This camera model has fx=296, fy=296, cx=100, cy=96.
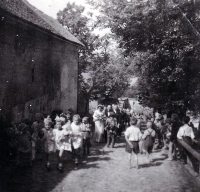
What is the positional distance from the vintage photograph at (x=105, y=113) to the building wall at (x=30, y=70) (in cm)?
5

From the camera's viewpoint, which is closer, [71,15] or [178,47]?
[178,47]

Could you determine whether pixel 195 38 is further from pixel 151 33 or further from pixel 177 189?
pixel 177 189

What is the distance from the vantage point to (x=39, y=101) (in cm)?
1755

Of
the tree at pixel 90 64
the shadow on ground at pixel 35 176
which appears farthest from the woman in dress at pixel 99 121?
the tree at pixel 90 64

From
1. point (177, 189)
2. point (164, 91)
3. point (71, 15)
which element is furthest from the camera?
point (71, 15)

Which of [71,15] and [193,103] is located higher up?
[71,15]

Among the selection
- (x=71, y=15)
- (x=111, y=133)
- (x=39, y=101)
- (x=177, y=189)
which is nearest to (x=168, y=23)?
(x=111, y=133)

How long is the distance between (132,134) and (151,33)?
599cm

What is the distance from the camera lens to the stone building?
1389 cm

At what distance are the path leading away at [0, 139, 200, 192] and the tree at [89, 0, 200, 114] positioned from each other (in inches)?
174

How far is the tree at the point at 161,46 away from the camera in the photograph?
A: 12.2m

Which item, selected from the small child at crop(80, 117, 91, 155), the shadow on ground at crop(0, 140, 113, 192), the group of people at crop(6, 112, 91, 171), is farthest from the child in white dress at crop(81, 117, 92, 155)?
the group of people at crop(6, 112, 91, 171)

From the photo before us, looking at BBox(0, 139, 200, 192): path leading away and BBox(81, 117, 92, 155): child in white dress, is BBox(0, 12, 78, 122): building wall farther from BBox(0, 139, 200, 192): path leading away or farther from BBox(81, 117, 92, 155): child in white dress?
BBox(0, 139, 200, 192): path leading away

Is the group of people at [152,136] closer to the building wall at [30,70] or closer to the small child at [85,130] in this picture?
the small child at [85,130]
